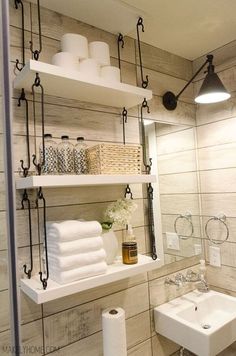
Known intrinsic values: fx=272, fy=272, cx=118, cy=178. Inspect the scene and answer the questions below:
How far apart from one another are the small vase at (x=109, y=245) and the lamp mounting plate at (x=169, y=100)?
921mm

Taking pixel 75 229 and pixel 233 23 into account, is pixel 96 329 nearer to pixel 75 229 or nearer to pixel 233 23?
pixel 75 229

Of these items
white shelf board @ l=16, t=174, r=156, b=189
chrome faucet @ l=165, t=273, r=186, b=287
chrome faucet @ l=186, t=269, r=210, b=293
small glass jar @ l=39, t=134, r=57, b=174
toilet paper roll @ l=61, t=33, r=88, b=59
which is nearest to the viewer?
white shelf board @ l=16, t=174, r=156, b=189

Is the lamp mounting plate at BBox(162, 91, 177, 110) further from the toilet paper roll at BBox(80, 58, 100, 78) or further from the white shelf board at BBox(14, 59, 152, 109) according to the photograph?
the toilet paper roll at BBox(80, 58, 100, 78)

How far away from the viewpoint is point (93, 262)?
111cm

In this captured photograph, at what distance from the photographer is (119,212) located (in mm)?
1282

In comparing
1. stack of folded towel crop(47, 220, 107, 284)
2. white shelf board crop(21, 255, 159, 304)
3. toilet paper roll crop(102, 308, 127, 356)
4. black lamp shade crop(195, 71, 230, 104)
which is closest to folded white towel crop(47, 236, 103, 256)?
stack of folded towel crop(47, 220, 107, 284)

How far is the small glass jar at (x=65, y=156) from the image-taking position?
1.15m

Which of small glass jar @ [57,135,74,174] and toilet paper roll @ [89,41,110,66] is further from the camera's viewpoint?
toilet paper roll @ [89,41,110,66]

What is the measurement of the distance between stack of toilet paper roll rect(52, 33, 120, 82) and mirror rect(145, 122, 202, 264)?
0.47 metres

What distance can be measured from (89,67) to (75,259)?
2.72 feet

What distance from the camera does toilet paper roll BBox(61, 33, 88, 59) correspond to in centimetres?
120

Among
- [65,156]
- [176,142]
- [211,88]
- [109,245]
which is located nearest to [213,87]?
[211,88]

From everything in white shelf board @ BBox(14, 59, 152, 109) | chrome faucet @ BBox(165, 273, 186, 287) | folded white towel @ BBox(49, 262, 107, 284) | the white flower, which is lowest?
chrome faucet @ BBox(165, 273, 186, 287)

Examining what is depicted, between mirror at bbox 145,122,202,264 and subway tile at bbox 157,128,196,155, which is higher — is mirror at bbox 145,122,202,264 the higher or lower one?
the lower one
